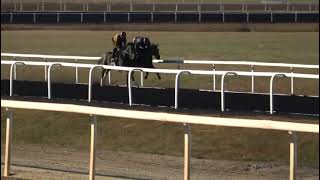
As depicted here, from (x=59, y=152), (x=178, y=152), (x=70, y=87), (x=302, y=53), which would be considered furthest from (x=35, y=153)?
(x=302, y=53)

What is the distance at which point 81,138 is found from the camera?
983cm

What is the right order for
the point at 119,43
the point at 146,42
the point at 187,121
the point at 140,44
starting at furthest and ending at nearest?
1. the point at 119,43
2. the point at 140,44
3. the point at 146,42
4. the point at 187,121

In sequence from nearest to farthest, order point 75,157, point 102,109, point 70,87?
1. point 102,109
2. point 75,157
3. point 70,87

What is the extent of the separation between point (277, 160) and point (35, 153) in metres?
2.89

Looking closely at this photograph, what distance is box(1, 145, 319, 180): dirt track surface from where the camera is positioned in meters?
7.55

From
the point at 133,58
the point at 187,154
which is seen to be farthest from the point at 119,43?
the point at 187,154

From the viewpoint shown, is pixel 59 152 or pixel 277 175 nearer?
pixel 277 175

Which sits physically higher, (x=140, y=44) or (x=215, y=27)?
(x=215, y=27)

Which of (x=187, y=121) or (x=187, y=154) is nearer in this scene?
(x=187, y=121)

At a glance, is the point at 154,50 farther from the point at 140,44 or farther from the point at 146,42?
the point at 146,42

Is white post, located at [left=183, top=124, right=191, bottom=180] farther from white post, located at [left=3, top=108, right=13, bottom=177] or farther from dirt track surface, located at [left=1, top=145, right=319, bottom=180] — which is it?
dirt track surface, located at [left=1, top=145, right=319, bottom=180]

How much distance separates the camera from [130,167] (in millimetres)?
8219

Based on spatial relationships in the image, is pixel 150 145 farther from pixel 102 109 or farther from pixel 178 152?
pixel 102 109

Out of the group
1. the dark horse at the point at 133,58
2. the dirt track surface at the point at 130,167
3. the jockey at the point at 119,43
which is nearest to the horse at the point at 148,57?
the dark horse at the point at 133,58
